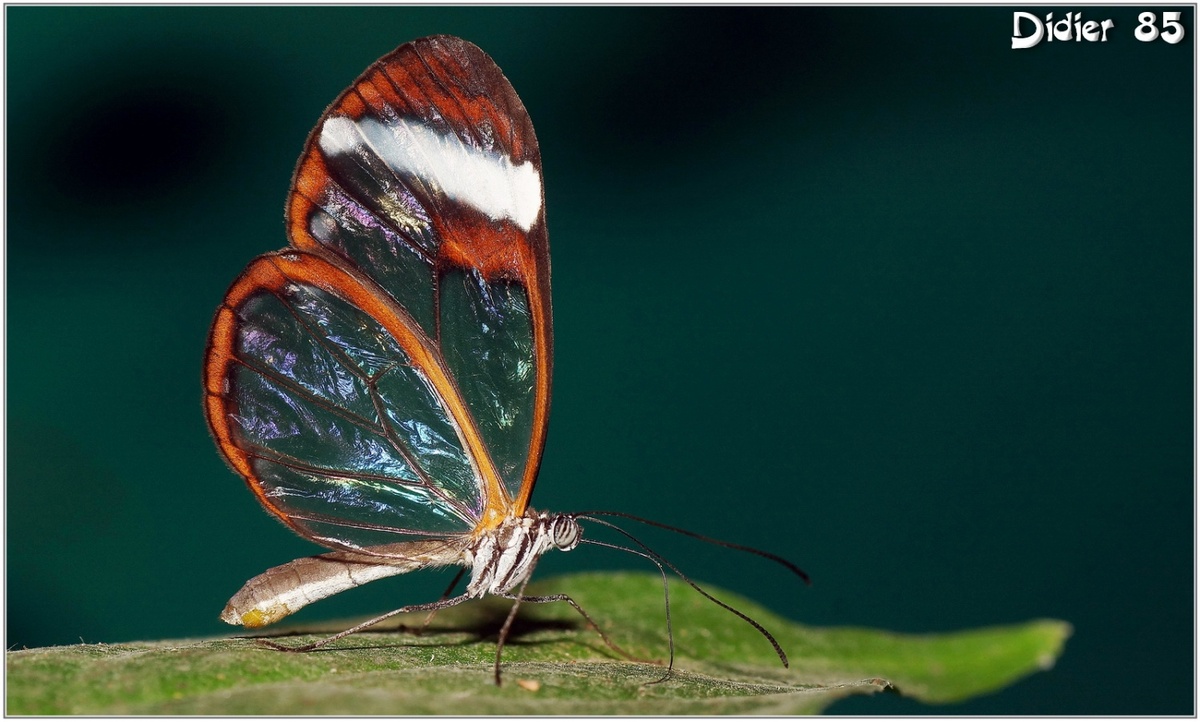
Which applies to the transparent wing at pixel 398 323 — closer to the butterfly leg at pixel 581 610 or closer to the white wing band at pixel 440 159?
the white wing band at pixel 440 159

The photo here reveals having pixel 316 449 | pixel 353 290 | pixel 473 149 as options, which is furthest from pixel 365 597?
pixel 473 149

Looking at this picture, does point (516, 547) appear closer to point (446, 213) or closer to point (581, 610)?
point (581, 610)

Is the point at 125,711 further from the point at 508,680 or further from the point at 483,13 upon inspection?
the point at 483,13

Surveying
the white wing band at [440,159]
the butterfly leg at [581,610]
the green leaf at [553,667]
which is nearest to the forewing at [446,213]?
the white wing band at [440,159]

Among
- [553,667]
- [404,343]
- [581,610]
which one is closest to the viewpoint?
[553,667]

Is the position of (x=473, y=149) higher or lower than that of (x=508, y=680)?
higher

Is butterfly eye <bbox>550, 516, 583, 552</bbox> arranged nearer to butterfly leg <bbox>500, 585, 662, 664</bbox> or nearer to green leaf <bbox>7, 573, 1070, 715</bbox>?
butterfly leg <bbox>500, 585, 662, 664</bbox>

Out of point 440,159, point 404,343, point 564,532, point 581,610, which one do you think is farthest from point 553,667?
point 440,159
